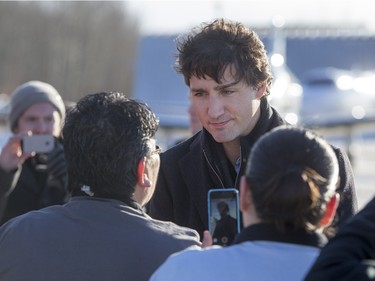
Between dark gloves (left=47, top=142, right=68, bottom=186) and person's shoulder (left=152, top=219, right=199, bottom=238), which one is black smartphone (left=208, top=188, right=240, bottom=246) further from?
dark gloves (left=47, top=142, right=68, bottom=186)

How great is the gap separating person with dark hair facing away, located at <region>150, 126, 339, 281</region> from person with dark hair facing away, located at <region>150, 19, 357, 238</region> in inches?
49.2

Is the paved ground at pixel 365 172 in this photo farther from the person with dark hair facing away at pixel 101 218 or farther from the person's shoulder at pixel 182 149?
the person with dark hair facing away at pixel 101 218

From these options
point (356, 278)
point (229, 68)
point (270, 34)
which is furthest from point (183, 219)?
point (270, 34)

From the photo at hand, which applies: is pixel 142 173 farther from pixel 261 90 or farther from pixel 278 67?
pixel 278 67

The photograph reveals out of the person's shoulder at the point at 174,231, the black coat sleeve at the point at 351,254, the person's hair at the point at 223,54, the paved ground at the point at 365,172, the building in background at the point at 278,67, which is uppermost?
the person's hair at the point at 223,54

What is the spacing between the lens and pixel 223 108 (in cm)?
427

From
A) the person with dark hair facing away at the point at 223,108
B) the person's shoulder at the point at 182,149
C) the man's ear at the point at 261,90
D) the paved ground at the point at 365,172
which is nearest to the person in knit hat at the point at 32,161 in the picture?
the person's shoulder at the point at 182,149

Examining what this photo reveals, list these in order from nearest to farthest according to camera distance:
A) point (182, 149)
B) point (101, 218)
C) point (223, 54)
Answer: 1. point (101, 218)
2. point (223, 54)
3. point (182, 149)

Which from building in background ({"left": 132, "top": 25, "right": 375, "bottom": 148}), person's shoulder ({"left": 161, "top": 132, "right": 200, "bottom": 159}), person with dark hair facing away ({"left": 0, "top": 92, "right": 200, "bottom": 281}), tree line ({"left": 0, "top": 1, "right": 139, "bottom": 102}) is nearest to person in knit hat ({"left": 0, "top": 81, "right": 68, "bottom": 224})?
person's shoulder ({"left": 161, "top": 132, "right": 200, "bottom": 159})

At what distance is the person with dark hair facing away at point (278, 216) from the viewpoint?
285cm

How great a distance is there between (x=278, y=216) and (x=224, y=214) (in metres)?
0.84

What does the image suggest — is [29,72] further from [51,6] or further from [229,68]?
[229,68]

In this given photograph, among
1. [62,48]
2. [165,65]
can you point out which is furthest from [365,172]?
[62,48]

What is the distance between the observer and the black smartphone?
366 centimetres
